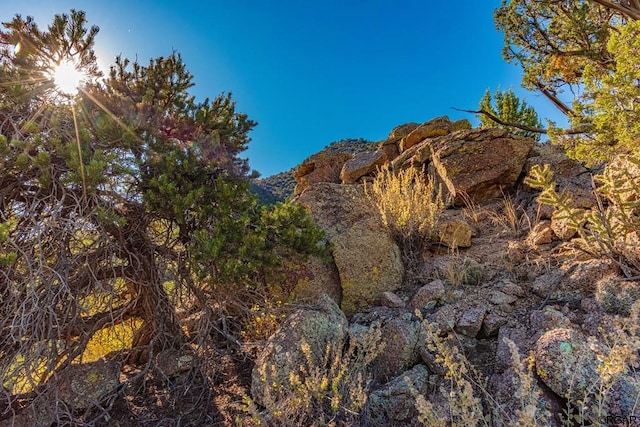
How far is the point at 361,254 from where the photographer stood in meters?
3.94

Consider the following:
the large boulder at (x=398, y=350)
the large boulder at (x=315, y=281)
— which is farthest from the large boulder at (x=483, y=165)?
the large boulder at (x=398, y=350)

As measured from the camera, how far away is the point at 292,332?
2.70 meters

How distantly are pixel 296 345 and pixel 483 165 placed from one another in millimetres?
5637

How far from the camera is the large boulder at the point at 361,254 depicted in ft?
12.2

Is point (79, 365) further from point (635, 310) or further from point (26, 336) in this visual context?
point (635, 310)

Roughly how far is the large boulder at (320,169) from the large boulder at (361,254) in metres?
5.97

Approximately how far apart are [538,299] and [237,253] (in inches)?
97.4

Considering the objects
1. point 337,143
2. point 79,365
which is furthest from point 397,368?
point 337,143

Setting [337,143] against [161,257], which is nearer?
[161,257]

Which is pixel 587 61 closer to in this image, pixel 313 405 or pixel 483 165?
pixel 483 165

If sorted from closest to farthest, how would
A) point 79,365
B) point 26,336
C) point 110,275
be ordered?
1. point 26,336
2. point 79,365
3. point 110,275

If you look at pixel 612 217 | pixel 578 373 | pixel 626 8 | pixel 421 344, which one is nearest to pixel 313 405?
pixel 421 344

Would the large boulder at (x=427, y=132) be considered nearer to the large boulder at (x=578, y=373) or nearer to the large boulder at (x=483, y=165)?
the large boulder at (x=483, y=165)

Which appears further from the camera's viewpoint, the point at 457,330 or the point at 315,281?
the point at 315,281
